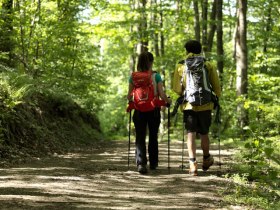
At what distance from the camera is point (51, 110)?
14.0m

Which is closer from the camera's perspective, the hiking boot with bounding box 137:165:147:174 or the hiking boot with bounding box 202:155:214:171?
the hiking boot with bounding box 137:165:147:174

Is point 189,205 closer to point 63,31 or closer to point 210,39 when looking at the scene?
point 63,31

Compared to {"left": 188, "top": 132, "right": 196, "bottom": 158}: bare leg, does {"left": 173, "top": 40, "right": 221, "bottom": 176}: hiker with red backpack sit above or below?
above

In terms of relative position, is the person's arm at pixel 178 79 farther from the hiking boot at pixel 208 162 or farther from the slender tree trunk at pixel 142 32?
the slender tree trunk at pixel 142 32

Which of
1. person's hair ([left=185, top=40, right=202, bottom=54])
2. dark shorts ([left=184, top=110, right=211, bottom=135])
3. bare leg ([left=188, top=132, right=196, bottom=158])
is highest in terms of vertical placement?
person's hair ([left=185, top=40, right=202, bottom=54])

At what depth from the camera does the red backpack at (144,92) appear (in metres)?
8.07

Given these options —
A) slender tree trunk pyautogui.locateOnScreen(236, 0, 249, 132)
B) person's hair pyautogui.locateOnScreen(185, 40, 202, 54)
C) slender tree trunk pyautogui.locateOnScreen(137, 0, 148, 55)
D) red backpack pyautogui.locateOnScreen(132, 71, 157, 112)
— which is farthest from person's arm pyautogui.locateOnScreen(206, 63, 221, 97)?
slender tree trunk pyautogui.locateOnScreen(137, 0, 148, 55)

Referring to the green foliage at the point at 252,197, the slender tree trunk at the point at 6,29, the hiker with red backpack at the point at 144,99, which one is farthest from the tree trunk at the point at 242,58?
the green foliage at the point at 252,197

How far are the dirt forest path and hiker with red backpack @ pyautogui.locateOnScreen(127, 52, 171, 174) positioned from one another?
0.62m

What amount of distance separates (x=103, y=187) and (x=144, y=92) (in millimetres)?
2238

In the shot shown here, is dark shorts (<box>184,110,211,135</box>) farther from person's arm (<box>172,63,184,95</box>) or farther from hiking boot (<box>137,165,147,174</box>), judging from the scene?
hiking boot (<box>137,165,147,174</box>)

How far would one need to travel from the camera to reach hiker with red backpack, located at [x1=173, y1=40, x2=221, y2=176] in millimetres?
7582

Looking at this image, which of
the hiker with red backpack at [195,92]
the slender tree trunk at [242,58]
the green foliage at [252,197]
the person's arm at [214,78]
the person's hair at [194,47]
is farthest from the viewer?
the slender tree trunk at [242,58]

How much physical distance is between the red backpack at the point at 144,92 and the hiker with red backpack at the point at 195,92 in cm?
46
